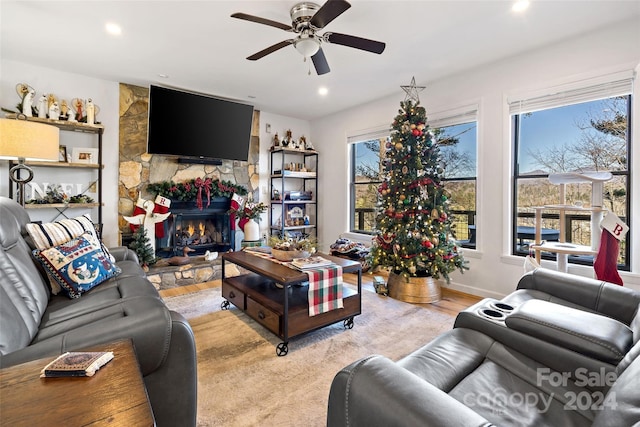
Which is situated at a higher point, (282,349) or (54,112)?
(54,112)

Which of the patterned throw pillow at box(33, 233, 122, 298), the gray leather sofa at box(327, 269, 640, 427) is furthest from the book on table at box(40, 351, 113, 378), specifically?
the patterned throw pillow at box(33, 233, 122, 298)

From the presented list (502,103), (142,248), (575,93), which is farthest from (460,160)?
(142,248)

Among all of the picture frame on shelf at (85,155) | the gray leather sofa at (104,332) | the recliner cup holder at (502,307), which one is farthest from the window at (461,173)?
the picture frame on shelf at (85,155)

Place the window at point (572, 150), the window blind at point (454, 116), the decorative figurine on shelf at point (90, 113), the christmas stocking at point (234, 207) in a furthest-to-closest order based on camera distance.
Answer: the christmas stocking at point (234, 207) → the decorative figurine on shelf at point (90, 113) → the window blind at point (454, 116) → the window at point (572, 150)

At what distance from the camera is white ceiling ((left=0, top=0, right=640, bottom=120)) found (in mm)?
2414

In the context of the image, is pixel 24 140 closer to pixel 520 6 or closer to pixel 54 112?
pixel 54 112

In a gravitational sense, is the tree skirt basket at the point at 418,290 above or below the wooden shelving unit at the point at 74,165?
below

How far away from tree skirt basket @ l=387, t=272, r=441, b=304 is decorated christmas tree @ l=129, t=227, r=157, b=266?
3.20 metres

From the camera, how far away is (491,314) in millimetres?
1561

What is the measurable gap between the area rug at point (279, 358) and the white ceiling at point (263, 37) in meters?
2.70

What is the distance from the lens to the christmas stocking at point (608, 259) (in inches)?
91.6

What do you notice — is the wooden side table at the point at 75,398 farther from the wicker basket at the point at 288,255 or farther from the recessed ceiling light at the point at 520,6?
the recessed ceiling light at the point at 520,6

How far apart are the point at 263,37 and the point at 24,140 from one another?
2.19 meters

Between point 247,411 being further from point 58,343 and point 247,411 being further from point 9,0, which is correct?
point 9,0
